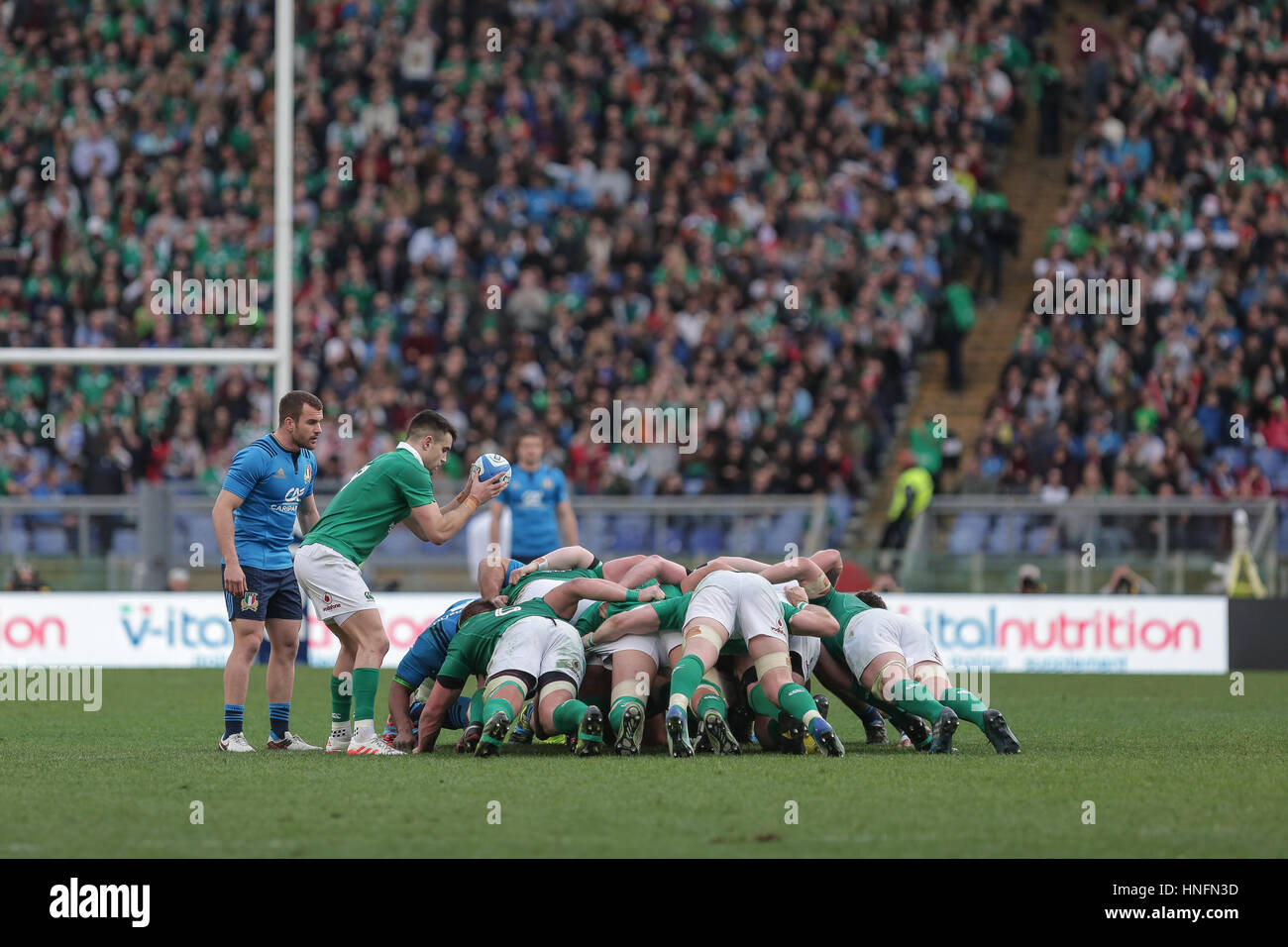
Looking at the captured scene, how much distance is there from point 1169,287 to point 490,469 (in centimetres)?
1553

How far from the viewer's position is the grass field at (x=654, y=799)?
22.9ft

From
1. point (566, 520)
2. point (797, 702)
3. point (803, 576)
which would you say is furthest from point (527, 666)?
point (566, 520)

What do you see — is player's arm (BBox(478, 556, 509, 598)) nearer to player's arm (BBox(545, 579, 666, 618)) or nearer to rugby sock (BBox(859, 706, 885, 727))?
player's arm (BBox(545, 579, 666, 618))

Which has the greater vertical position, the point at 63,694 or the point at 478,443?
the point at 478,443

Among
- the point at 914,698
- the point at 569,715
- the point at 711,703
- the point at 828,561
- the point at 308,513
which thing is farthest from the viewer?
the point at 308,513

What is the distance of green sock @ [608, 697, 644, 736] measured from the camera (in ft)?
32.0

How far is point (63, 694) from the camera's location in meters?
15.8

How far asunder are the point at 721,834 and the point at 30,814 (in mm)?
2945

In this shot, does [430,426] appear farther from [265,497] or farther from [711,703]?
[711,703]

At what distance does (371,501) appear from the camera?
34.9 ft

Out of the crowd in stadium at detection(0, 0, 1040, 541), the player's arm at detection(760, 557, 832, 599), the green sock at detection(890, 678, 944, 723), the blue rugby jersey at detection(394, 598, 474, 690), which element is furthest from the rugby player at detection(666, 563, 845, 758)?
the crowd in stadium at detection(0, 0, 1040, 541)
